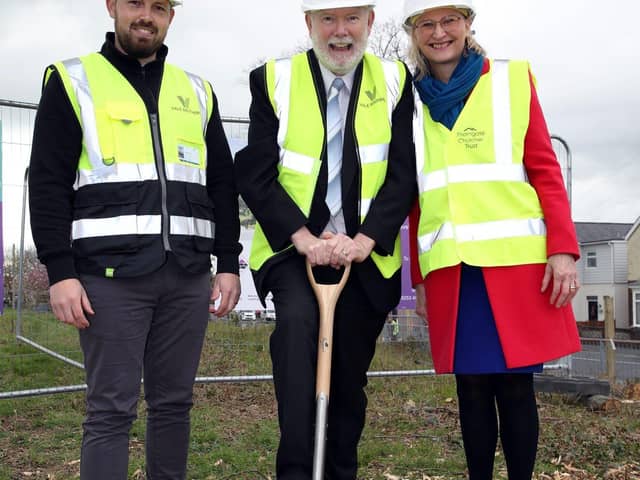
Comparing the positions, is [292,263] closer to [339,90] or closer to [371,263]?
[371,263]

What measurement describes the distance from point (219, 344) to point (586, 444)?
3.13 metres

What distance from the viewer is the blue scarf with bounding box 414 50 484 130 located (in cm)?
336

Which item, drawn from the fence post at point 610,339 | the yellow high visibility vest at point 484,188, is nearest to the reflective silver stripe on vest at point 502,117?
the yellow high visibility vest at point 484,188

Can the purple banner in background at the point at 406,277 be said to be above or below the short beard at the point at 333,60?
below

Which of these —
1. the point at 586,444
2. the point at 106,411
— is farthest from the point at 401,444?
the point at 106,411

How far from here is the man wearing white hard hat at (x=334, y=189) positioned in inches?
127

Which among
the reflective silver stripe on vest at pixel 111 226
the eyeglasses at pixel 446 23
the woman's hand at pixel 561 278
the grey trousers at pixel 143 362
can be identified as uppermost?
the eyeglasses at pixel 446 23

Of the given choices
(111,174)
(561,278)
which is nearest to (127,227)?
(111,174)

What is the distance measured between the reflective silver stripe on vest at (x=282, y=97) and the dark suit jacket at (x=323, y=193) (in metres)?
0.04

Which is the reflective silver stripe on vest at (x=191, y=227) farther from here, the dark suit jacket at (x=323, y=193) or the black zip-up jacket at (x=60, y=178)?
the dark suit jacket at (x=323, y=193)

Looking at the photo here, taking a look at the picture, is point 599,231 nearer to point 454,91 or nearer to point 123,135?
point 454,91

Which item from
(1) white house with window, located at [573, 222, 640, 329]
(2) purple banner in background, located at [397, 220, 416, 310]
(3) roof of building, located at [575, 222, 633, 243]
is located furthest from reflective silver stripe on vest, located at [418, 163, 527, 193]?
(3) roof of building, located at [575, 222, 633, 243]

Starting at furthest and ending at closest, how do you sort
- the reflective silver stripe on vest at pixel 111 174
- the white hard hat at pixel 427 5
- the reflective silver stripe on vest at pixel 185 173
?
1. the white hard hat at pixel 427 5
2. the reflective silver stripe on vest at pixel 185 173
3. the reflective silver stripe on vest at pixel 111 174

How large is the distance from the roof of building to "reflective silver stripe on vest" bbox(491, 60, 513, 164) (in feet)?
148
